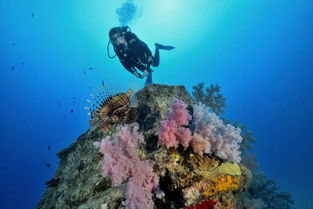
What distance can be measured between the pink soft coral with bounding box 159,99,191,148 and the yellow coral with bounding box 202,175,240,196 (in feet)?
1.70

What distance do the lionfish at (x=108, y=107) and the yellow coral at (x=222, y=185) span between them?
5.83 ft

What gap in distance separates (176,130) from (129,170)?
720 mm

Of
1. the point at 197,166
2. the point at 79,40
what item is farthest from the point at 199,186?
the point at 79,40

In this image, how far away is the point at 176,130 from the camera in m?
3.01

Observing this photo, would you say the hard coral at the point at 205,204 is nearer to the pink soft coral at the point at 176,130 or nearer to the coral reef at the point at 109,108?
the pink soft coral at the point at 176,130

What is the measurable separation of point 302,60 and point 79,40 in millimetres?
83609

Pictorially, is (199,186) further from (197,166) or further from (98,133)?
(98,133)

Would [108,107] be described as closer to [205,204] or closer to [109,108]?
Result: [109,108]

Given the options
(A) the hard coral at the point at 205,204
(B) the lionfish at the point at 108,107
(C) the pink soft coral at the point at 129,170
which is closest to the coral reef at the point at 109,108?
(B) the lionfish at the point at 108,107

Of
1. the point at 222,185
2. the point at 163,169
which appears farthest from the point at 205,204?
the point at 163,169

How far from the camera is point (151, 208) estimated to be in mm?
2662

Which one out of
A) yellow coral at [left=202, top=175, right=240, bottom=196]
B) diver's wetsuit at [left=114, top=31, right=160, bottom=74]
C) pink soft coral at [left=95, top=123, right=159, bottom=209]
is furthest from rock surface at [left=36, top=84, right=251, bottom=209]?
diver's wetsuit at [left=114, top=31, right=160, bottom=74]

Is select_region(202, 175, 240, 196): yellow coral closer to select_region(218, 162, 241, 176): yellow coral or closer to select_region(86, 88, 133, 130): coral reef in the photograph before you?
select_region(218, 162, 241, 176): yellow coral

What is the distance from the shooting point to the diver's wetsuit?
9.15 meters
